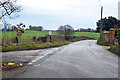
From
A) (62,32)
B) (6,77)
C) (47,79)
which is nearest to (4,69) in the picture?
(6,77)

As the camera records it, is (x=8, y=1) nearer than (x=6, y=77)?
No

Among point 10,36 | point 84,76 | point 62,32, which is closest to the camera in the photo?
point 84,76

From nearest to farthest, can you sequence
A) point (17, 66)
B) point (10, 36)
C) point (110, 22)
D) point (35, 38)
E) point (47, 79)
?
point (47, 79)
point (17, 66)
point (10, 36)
point (35, 38)
point (110, 22)

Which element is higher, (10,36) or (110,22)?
(110,22)

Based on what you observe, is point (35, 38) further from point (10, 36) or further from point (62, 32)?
point (62, 32)

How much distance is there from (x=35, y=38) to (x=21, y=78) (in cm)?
2035

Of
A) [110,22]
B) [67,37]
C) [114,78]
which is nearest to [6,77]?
[114,78]

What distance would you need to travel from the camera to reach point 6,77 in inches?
260

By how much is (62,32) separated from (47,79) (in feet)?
118

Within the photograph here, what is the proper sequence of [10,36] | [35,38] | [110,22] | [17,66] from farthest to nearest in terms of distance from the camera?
[110,22], [35,38], [10,36], [17,66]

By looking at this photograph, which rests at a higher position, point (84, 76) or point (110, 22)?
point (110, 22)

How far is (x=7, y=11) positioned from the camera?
10.4 m

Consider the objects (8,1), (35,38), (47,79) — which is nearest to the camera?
(47,79)

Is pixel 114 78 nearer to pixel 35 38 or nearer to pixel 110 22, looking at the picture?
pixel 35 38
